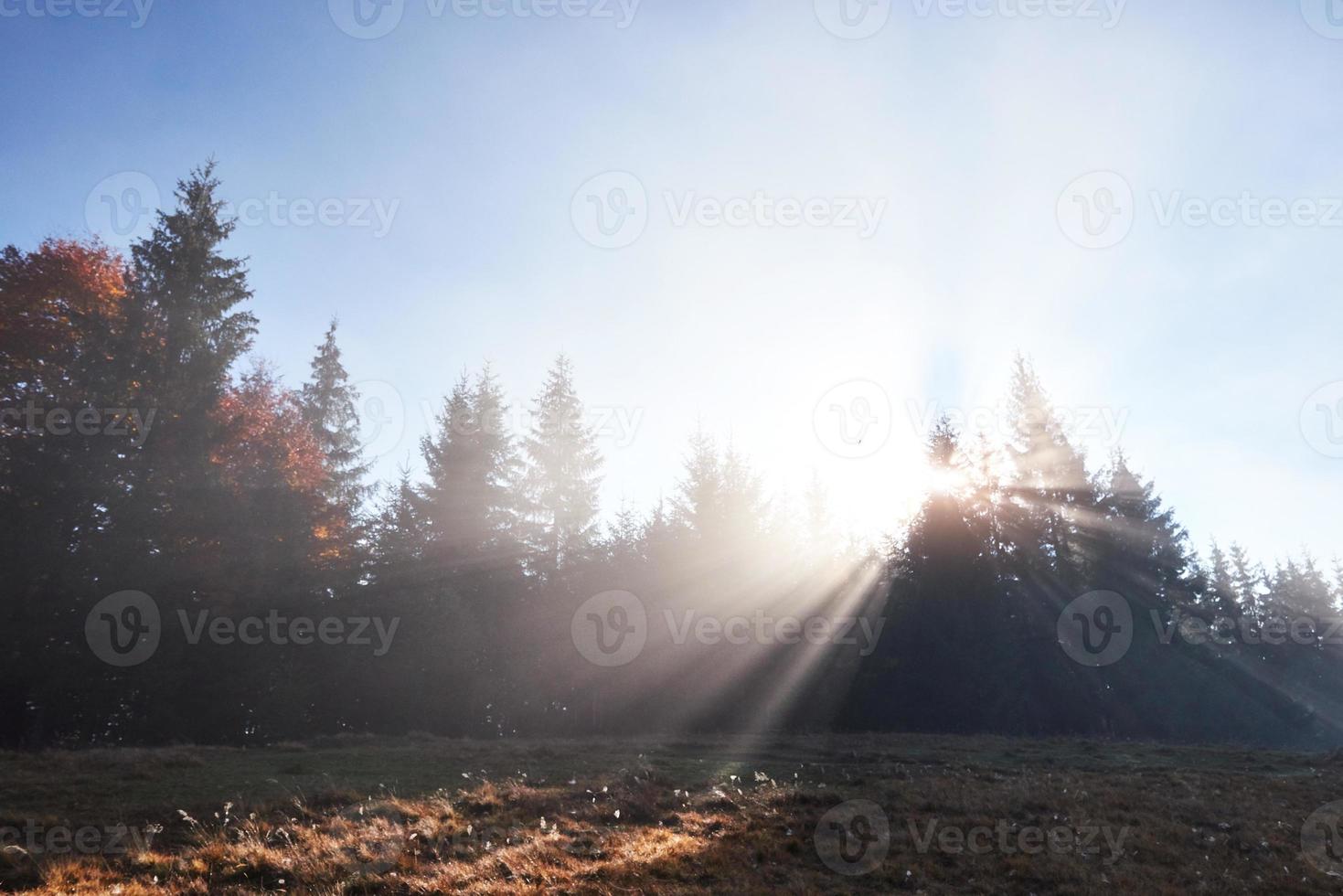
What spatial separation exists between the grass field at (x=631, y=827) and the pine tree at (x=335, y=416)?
2537 centimetres

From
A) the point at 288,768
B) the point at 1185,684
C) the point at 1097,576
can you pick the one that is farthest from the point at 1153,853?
the point at 1185,684

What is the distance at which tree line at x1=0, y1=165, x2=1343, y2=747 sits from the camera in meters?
23.6

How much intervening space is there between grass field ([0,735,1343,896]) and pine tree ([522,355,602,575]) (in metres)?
20.3

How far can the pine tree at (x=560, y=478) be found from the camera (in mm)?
38156

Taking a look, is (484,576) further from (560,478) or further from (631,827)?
(631,827)

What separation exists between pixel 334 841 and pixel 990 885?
7886 millimetres

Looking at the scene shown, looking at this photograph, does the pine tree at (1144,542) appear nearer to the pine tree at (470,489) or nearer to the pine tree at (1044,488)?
the pine tree at (1044,488)

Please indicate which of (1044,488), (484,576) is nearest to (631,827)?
(484,576)

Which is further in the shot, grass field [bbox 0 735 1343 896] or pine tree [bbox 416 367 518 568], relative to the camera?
pine tree [bbox 416 367 518 568]

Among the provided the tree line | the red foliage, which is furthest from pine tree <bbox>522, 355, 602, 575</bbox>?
the red foliage

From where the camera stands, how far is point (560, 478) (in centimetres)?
4166

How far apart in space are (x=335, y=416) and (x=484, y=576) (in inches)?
659

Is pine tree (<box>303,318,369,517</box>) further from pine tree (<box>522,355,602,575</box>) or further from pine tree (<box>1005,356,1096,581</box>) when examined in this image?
pine tree (<box>1005,356,1096,581</box>)

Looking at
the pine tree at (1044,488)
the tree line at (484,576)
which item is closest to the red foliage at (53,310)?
the tree line at (484,576)
